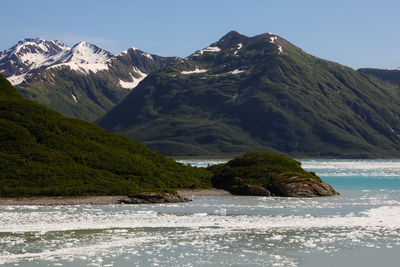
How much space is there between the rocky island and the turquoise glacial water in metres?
15.2

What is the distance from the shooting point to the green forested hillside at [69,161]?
257 ft

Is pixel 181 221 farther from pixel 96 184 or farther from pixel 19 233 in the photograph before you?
pixel 96 184

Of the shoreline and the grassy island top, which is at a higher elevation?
the grassy island top

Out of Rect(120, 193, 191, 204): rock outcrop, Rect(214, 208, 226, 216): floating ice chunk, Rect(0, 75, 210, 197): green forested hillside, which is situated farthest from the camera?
Rect(0, 75, 210, 197): green forested hillside

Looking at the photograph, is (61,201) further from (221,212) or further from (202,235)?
(202,235)

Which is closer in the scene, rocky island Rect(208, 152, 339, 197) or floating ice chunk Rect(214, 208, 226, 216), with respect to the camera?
floating ice chunk Rect(214, 208, 226, 216)

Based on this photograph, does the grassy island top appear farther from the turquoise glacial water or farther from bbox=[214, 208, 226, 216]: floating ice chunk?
bbox=[214, 208, 226, 216]: floating ice chunk

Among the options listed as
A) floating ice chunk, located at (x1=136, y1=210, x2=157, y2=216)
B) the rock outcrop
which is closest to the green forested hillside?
the rock outcrop

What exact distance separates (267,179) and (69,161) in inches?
1227

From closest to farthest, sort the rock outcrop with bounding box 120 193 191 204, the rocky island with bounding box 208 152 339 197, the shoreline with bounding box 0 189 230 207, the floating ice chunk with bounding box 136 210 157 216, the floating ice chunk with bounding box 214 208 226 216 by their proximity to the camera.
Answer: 1. the floating ice chunk with bounding box 214 208 226 216
2. the floating ice chunk with bounding box 136 210 157 216
3. the shoreline with bounding box 0 189 230 207
4. the rock outcrop with bounding box 120 193 191 204
5. the rocky island with bounding box 208 152 339 197

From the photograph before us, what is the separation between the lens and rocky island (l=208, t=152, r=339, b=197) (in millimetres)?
85312

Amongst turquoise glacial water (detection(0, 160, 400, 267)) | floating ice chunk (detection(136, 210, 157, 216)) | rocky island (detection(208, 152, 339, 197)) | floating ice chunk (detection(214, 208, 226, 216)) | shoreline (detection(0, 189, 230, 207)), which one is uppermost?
rocky island (detection(208, 152, 339, 197))

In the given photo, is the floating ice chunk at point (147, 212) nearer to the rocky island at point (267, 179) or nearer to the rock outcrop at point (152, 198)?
the rock outcrop at point (152, 198)

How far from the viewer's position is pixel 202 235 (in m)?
43.7
